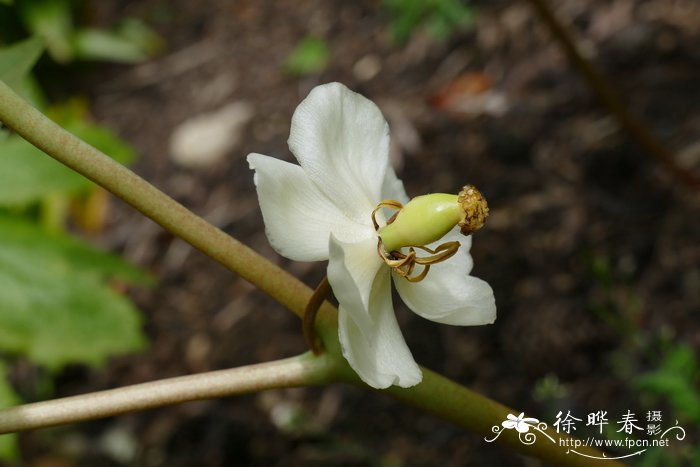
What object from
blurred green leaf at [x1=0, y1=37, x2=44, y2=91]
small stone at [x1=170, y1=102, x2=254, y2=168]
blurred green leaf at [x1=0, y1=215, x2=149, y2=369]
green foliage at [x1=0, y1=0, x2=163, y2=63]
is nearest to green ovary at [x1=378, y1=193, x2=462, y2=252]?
blurred green leaf at [x1=0, y1=37, x2=44, y2=91]

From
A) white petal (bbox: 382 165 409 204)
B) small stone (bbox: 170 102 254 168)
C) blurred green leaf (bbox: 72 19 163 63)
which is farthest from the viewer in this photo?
blurred green leaf (bbox: 72 19 163 63)

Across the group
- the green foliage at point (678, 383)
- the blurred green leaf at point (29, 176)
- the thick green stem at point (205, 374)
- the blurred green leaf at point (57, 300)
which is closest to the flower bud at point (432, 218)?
the thick green stem at point (205, 374)

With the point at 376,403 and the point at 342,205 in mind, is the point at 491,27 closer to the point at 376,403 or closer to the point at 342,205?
the point at 376,403

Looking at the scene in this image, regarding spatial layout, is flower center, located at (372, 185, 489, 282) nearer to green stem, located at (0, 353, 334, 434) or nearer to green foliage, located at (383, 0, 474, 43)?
green stem, located at (0, 353, 334, 434)

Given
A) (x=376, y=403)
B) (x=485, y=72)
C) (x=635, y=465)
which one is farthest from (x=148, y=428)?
(x=485, y=72)

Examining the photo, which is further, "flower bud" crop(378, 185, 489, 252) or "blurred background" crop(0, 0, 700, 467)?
"blurred background" crop(0, 0, 700, 467)

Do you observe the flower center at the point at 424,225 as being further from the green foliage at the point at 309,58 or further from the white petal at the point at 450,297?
the green foliage at the point at 309,58
